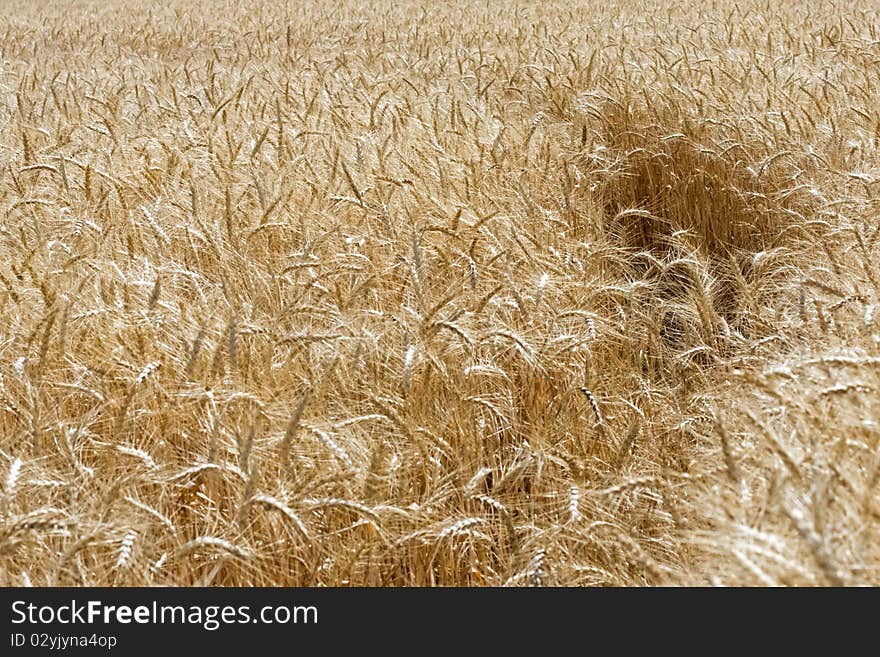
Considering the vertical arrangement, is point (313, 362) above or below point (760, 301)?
below

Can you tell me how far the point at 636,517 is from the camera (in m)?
1.80

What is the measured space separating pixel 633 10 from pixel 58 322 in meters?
9.07

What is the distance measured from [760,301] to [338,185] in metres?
1.63

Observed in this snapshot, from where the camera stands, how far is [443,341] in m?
2.09

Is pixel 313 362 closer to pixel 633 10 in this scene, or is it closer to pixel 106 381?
pixel 106 381

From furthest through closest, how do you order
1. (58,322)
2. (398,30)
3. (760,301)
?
(398,30)
(760,301)
(58,322)

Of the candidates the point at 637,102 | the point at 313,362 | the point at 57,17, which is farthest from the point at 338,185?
the point at 57,17

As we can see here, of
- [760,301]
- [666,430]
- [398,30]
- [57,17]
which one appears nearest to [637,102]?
[760,301]

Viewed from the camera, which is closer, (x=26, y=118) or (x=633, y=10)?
(x=26, y=118)

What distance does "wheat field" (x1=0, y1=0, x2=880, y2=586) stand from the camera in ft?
4.86

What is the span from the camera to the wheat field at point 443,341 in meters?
1.48

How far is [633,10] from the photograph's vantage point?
9.65 m
